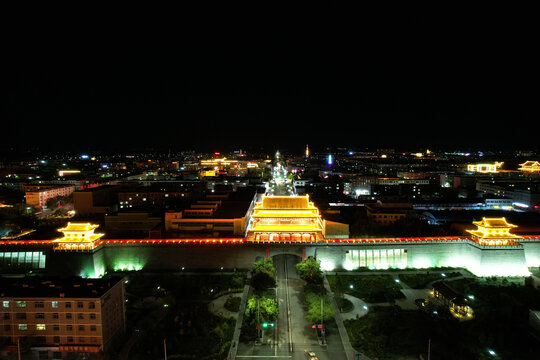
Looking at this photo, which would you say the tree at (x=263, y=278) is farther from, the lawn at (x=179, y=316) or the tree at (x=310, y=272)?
the tree at (x=310, y=272)

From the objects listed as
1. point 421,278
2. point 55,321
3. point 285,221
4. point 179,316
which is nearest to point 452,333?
point 421,278

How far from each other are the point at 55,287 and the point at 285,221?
796 inches

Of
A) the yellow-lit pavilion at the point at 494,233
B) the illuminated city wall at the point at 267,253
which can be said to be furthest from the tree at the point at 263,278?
the yellow-lit pavilion at the point at 494,233

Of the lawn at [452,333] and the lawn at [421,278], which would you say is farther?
the lawn at [421,278]

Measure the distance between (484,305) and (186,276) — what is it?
20.1 meters

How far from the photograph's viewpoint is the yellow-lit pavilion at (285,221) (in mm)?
32719

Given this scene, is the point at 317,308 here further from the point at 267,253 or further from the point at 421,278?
the point at 421,278

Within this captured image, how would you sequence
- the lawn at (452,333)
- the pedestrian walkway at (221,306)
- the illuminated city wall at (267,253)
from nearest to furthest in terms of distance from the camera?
the lawn at (452,333), the pedestrian walkway at (221,306), the illuminated city wall at (267,253)

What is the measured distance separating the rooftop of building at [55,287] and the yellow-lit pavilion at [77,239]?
8.12 m

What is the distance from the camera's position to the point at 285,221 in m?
34.3

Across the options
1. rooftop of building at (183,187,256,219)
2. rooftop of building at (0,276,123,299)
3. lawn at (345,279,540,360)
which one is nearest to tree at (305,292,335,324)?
lawn at (345,279,540,360)

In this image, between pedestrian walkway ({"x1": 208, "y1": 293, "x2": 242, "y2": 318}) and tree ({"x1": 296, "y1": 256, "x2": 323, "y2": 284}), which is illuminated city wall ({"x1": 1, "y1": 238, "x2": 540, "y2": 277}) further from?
pedestrian walkway ({"x1": 208, "y1": 293, "x2": 242, "y2": 318})

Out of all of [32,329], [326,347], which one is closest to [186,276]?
[32,329]

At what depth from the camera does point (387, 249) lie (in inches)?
1172
